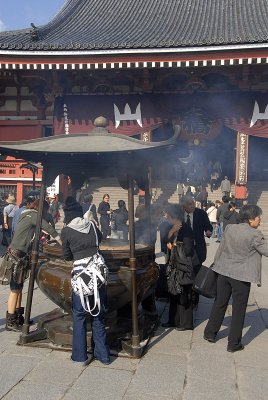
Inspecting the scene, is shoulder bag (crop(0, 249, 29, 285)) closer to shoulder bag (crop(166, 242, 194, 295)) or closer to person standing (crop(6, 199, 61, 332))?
person standing (crop(6, 199, 61, 332))

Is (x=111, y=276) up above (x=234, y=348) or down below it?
above

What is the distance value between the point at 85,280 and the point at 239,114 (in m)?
12.7

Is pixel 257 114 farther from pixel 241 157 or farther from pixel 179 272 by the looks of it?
pixel 179 272

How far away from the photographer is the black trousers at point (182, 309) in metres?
4.85

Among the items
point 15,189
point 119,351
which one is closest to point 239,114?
point 15,189

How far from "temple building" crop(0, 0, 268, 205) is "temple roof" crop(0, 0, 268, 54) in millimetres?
44

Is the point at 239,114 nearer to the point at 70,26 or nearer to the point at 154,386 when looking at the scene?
the point at 70,26

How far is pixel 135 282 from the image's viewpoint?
13.8 ft

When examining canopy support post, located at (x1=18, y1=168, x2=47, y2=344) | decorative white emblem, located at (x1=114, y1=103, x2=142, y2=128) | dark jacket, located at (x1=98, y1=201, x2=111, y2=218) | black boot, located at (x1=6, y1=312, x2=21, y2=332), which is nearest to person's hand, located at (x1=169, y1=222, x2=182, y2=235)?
canopy support post, located at (x1=18, y1=168, x2=47, y2=344)

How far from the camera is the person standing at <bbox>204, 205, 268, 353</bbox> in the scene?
13.8 feet

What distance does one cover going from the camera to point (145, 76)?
1443cm

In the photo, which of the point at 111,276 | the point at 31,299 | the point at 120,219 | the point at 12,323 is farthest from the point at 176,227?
the point at 120,219

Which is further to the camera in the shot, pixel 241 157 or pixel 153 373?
pixel 241 157

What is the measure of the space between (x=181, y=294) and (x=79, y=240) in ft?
5.41
